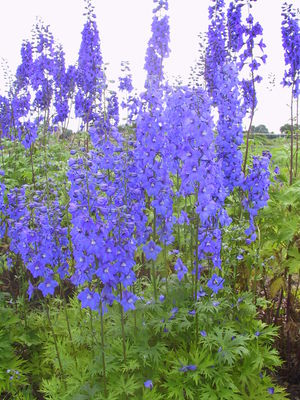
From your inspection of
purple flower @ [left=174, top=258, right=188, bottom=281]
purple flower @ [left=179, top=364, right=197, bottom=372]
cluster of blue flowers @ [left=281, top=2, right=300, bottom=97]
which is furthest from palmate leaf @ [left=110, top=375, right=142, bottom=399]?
cluster of blue flowers @ [left=281, top=2, right=300, bottom=97]

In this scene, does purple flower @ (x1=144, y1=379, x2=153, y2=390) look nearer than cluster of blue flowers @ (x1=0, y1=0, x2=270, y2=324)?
No

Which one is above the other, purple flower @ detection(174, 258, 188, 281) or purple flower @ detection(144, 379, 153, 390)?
purple flower @ detection(174, 258, 188, 281)

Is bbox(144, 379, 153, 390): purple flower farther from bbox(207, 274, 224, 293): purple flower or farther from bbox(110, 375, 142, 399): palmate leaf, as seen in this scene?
bbox(207, 274, 224, 293): purple flower

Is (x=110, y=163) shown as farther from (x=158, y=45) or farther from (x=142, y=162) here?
(x=158, y=45)

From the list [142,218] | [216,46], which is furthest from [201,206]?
[216,46]

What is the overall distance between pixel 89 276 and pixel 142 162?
935mm

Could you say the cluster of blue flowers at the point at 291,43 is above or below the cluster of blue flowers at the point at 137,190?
above

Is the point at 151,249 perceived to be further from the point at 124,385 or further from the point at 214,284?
the point at 124,385

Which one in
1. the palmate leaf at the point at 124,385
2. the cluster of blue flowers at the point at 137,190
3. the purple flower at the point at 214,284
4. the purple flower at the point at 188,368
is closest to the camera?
the cluster of blue flowers at the point at 137,190

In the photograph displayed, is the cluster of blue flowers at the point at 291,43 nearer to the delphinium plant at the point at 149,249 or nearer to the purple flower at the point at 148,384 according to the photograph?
the delphinium plant at the point at 149,249

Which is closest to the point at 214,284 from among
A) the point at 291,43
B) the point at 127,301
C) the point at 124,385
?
the point at 127,301

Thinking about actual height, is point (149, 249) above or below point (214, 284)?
above

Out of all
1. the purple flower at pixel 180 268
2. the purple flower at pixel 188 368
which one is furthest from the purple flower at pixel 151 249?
the purple flower at pixel 188 368

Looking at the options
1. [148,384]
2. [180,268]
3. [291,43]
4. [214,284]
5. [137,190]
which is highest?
[291,43]
